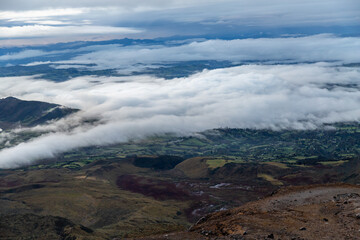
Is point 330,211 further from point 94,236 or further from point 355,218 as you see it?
point 94,236

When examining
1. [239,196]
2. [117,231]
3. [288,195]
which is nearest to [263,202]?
[288,195]

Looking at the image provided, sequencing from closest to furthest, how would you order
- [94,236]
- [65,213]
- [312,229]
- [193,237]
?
[312,229]
[193,237]
[94,236]
[65,213]

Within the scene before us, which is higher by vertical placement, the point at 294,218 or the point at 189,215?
the point at 294,218

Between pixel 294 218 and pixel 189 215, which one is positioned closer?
pixel 294 218

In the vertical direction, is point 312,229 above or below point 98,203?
above

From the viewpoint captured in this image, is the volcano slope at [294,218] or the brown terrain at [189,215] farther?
the brown terrain at [189,215]

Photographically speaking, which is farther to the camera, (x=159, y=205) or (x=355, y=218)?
(x=159, y=205)

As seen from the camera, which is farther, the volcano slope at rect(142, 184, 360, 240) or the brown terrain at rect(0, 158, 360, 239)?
the brown terrain at rect(0, 158, 360, 239)

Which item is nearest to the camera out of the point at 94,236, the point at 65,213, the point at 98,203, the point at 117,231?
the point at 94,236

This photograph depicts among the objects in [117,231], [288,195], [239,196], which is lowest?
[239,196]

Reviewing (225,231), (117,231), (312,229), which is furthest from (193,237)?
(117,231)
